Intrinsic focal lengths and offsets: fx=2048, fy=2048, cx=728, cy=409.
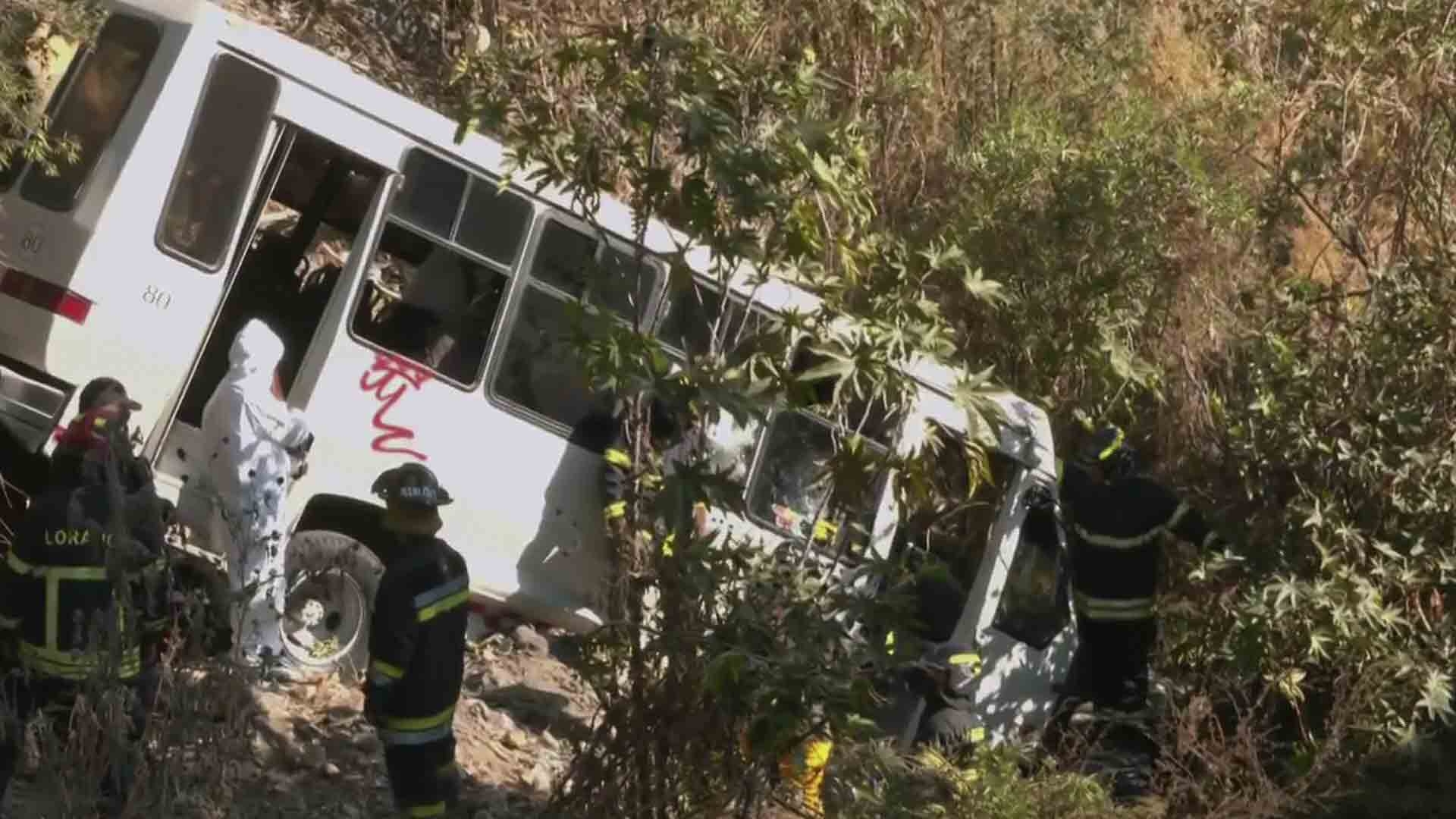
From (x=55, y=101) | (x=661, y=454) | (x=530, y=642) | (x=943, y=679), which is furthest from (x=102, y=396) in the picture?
(x=943, y=679)

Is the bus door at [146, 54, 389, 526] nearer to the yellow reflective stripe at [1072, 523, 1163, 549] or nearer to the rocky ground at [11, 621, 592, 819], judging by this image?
the rocky ground at [11, 621, 592, 819]

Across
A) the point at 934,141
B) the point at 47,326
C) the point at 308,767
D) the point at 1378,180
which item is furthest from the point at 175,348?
the point at 1378,180

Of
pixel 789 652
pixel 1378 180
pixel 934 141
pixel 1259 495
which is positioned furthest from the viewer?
pixel 934 141

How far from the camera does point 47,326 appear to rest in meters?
8.14

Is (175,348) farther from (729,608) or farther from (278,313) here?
(729,608)

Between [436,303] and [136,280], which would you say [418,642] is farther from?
[436,303]

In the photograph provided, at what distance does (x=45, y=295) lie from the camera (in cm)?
819

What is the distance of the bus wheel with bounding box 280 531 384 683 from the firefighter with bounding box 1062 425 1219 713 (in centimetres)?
336

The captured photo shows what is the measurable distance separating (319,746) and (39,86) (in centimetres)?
290

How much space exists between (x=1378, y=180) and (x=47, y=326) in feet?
24.5

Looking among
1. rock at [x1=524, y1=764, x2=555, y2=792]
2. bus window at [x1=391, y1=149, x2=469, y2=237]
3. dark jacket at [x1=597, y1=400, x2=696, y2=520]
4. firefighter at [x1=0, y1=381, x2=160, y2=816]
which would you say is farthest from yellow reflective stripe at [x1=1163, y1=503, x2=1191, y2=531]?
firefighter at [x1=0, y1=381, x2=160, y2=816]

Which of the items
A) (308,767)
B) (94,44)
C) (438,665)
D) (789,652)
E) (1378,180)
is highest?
(1378,180)

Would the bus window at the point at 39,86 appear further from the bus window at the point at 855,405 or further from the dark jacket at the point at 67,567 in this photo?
the bus window at the point at 855,405

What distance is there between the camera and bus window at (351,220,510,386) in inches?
352
